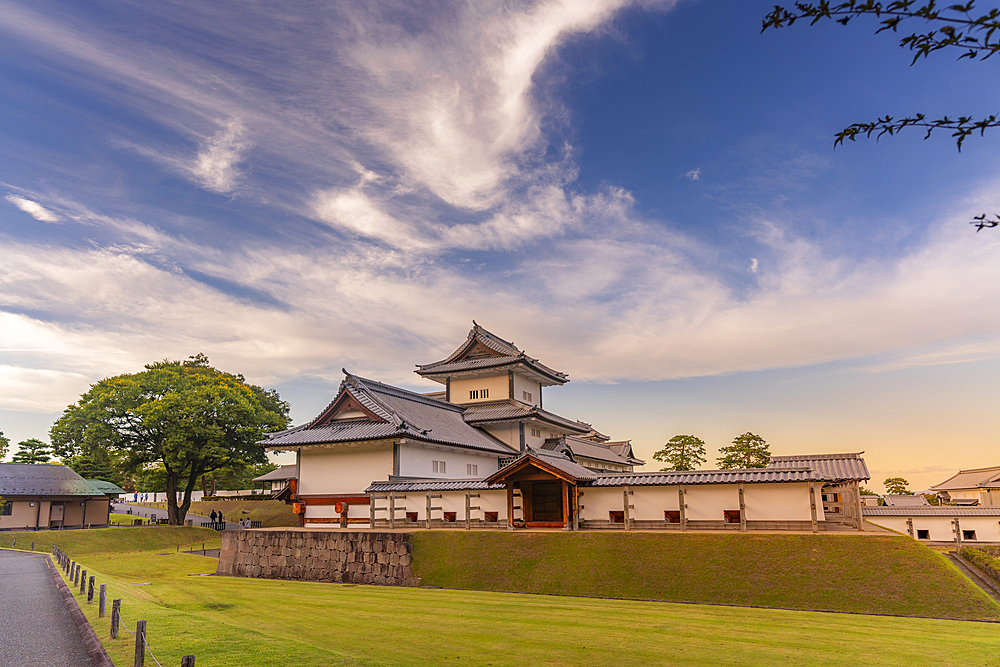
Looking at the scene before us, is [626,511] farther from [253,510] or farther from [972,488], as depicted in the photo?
[972,488]

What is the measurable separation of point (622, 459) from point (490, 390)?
22735 millimetres

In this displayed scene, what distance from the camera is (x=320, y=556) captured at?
98.4ft

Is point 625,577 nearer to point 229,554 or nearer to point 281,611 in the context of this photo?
point 281,611

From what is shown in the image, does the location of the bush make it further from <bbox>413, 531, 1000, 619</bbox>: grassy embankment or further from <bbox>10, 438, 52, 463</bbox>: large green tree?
<bbox>10, 438, 52, 463</bbox>: large green tree

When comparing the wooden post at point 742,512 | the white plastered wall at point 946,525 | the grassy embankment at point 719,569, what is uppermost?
the wooden post at point 742,512

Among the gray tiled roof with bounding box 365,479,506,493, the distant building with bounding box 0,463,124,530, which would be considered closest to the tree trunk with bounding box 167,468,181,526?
the distant building with bounding box 0,463,124,530

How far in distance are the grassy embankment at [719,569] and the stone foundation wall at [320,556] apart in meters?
1.27

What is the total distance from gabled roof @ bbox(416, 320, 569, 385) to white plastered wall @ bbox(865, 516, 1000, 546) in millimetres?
Answer: 28875

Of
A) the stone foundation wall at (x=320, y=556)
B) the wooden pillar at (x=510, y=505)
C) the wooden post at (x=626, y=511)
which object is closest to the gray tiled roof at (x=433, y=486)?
the wooden pillar at (x=510, y=505)

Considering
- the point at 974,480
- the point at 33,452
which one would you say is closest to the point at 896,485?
the point at 974,480

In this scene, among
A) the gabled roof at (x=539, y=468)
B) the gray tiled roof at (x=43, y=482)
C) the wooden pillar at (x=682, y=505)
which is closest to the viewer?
the wooden pillar at (x=682, y=505)

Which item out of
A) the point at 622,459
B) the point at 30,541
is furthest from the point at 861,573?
the point at 30,541

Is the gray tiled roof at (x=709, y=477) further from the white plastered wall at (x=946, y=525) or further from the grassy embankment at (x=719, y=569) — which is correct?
the white plastered wall at (x=946, y=525)

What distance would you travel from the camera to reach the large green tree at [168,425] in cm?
5325
